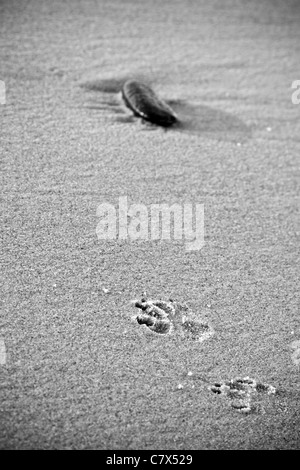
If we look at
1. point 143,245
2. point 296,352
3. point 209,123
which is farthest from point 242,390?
point 209,123

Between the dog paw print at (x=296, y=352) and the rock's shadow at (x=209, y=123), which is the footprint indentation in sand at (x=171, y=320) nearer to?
the dog paw print at (x=296, y=352)

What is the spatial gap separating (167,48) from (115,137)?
1151 mm

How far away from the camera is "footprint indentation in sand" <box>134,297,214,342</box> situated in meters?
2.01

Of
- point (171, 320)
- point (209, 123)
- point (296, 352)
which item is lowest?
point (296, 352)

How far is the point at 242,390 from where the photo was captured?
6.14 ft

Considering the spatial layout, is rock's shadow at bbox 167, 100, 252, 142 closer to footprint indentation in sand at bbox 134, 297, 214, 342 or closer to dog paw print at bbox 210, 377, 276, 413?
footprint indentation in sand at bbox 134, 297, 214, 342

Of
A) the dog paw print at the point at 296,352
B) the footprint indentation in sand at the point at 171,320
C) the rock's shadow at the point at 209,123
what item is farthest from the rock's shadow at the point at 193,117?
the dog paw print at the point at 296,352

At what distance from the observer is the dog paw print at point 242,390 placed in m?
1.82

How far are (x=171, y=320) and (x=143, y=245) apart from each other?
1.43 ft

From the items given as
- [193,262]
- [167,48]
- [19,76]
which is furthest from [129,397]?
[167,48]

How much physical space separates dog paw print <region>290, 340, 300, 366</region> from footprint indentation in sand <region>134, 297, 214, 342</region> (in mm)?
339

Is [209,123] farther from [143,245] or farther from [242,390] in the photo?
[242,390]

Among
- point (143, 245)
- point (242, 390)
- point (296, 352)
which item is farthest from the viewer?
point (143, 245)

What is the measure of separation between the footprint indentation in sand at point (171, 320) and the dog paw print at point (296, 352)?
1.11 feet
